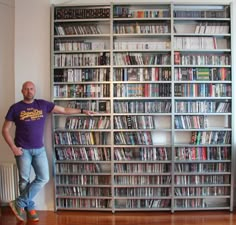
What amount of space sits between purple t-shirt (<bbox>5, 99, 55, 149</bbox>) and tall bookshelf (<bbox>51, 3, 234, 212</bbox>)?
0.32 meters

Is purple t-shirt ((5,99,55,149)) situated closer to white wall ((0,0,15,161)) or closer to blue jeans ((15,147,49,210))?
blue jeans ((15,147,49,210))

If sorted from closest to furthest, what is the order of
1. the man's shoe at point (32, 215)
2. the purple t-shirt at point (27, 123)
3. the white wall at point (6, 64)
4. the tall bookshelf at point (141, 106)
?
1. the purple t-shirt at point (27, 123)
2. the man's shoe at point (32, 215)
3. the tall bookshelf at point (141, 106)
4. the white wall at point (6, 64)

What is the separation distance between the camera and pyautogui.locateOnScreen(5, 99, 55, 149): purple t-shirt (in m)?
2.80

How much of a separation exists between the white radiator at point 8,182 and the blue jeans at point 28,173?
32 cm

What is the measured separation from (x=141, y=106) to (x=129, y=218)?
4.66 ft

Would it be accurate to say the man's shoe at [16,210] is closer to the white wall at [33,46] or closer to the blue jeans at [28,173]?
the blue jeans at [28,173]

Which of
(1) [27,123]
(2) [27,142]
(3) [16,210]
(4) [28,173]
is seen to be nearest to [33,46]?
(1) [27,123]

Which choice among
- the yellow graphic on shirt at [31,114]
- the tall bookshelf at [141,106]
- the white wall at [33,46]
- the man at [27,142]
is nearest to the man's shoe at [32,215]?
the man at [27,142]

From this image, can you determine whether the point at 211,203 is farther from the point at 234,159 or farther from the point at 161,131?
the point at 161,131

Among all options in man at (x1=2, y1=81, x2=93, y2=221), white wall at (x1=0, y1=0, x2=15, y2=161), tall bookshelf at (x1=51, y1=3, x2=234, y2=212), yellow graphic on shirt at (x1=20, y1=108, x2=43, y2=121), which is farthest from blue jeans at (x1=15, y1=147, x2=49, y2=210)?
white wall at (x1=0, y1=0, x2=15, y2=161)

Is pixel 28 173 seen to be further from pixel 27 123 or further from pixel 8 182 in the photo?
pixel 27 123

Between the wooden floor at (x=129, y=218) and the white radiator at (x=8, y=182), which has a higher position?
the white radiator at (x=8, y=182)

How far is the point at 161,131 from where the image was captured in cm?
318

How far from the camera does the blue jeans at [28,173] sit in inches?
111
